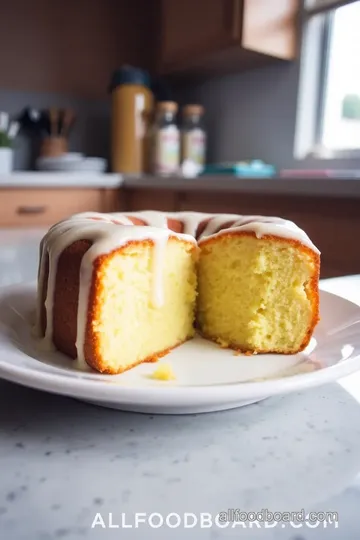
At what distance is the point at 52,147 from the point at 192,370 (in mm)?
2392

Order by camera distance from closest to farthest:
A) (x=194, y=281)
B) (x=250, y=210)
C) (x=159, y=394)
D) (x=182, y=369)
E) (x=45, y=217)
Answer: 1. (x=159, y=394)
2. (x=182, y=369)
3. (x=194, y=281)
4. (x=250, y=210)
5. (x=45, y=217)

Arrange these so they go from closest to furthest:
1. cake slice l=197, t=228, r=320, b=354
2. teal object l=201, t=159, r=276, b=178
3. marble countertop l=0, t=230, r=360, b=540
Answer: marble countertop l=0, t=230, r=360, b=540
cake slice l=197, t=228, r=320, b=354
teal object l=201, t=159, r=276, b=178

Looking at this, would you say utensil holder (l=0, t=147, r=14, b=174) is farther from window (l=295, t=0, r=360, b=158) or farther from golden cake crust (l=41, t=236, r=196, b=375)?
golden cake crust (l=41, t=236, r=196, b=375)

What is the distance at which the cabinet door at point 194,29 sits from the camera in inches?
81.8

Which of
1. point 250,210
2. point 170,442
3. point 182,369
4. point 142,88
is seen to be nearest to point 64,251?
point 182,369

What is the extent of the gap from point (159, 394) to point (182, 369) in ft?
0.56

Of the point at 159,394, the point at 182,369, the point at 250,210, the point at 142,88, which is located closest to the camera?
the point at 159,394

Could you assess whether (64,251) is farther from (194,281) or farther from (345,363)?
(345,363)

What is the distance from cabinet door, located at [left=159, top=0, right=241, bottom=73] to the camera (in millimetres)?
2078

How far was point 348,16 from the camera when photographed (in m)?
2.05

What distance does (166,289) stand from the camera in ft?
2.30

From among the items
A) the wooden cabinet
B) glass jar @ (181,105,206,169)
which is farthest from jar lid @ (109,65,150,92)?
the wooden cabinet

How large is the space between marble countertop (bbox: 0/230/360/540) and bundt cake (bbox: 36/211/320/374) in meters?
0.13

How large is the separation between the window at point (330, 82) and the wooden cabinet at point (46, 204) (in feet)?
3.01
